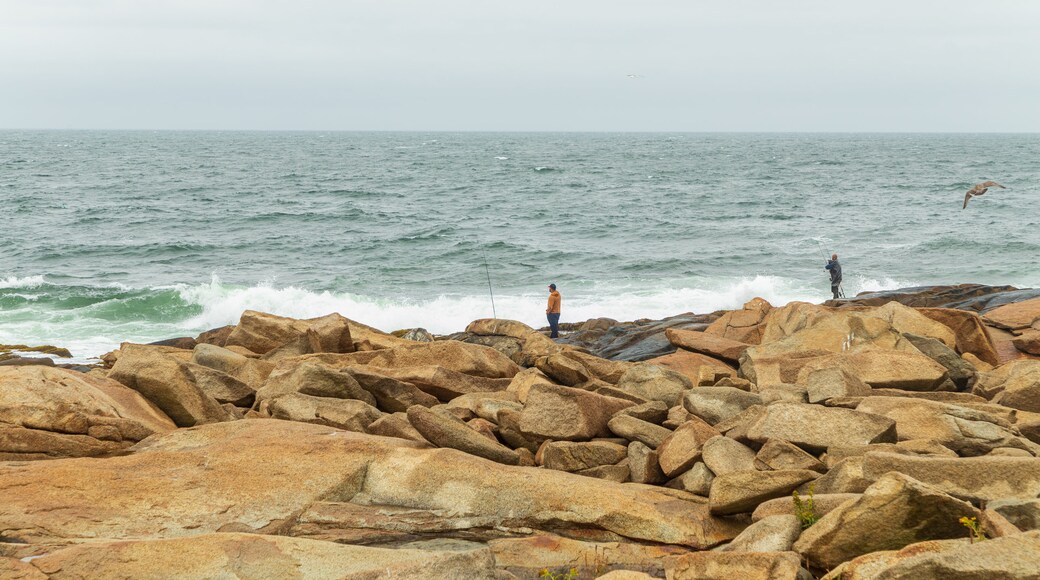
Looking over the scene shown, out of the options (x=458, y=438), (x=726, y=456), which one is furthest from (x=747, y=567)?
(x=458, y=438)

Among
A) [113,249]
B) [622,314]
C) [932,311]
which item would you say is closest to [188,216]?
[113,249]

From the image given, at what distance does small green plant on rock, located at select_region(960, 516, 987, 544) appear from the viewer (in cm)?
435

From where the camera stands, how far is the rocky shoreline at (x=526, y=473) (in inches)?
183

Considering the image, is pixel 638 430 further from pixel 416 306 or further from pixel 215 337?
pixel 416 306

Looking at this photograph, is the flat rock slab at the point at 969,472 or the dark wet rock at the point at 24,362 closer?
the flat rock slab at the point at 969,472

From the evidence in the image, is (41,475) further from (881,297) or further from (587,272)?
(587,272)

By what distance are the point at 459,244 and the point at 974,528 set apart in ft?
99.3

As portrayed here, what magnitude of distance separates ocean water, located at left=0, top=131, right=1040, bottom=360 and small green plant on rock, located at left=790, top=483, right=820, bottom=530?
1539cm

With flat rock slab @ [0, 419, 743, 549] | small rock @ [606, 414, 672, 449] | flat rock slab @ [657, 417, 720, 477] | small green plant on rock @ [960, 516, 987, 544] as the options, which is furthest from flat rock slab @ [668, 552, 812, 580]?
small rock @ [606, 414, 672, 449]

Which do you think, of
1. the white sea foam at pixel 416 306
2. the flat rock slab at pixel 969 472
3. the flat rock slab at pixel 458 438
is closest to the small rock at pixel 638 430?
the flat rock slab at pixel 458 438

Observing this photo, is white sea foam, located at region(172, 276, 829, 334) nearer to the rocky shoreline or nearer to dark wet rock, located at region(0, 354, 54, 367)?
dark wet rock, located at region(0, 354, 54, 367)

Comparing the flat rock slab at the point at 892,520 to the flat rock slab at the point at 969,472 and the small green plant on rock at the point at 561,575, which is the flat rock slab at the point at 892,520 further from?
the small green plant on rock at the point at 561,575

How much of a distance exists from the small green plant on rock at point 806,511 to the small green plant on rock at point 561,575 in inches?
49.3

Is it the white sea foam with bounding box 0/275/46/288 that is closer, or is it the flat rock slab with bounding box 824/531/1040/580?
the flat rock slab with bounding box 824/531/1040/580
